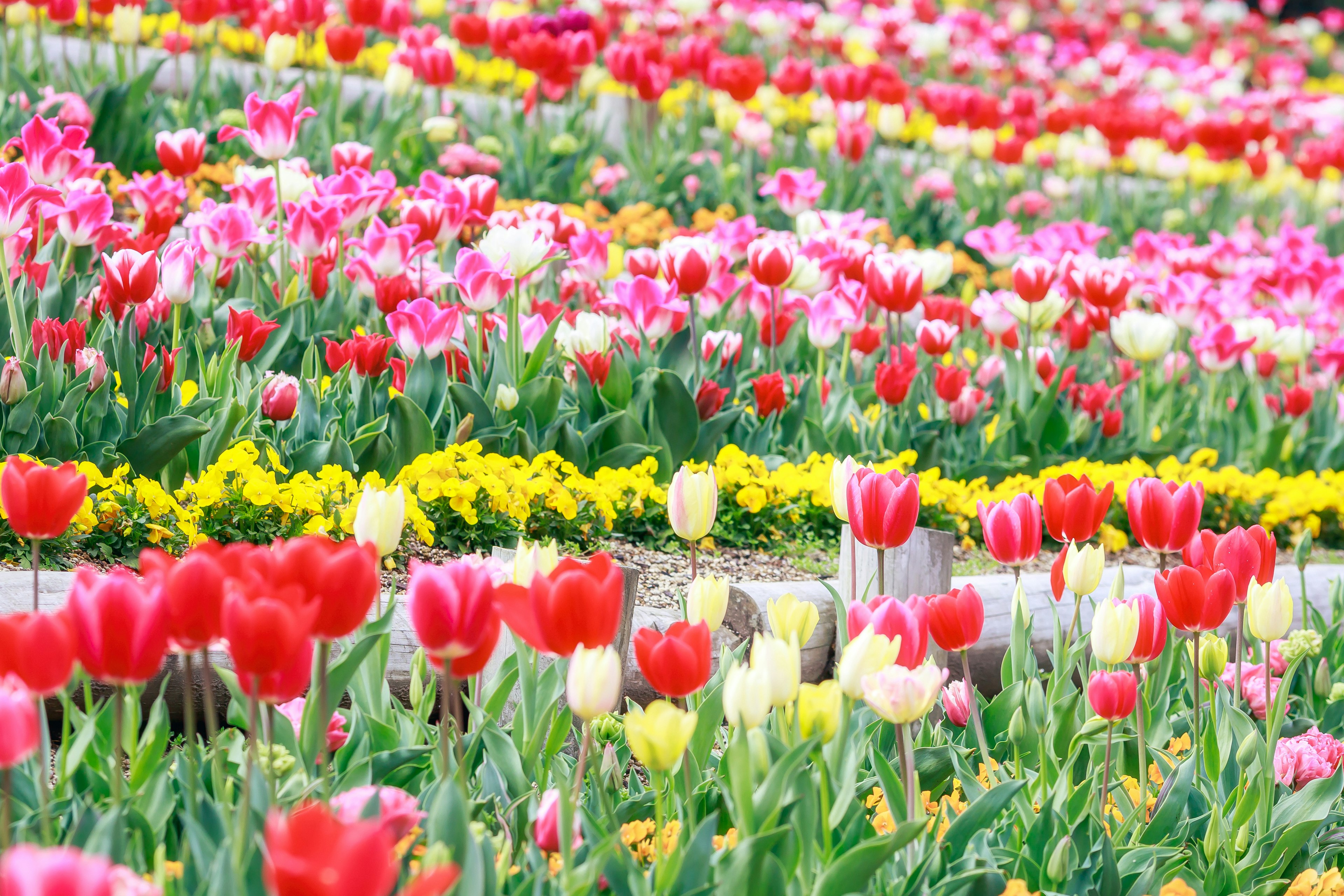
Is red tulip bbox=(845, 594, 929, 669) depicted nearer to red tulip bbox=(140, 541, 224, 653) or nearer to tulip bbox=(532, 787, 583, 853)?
tulip bbox=(532, 787, 583, 853)

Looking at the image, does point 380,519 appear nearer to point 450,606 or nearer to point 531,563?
point 531,563

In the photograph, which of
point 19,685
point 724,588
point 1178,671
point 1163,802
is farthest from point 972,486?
point 19,685

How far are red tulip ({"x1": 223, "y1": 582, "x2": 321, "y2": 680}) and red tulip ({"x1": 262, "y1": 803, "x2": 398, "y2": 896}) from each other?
269mm

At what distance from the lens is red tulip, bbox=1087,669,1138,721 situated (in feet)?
5.99

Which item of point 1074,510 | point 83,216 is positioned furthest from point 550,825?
point 83,216

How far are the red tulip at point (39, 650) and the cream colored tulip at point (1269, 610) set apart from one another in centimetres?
169

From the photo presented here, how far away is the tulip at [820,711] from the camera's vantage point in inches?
60.8

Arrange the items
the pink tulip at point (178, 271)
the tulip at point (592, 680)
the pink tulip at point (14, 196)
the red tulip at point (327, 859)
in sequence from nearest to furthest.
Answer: the red tulip at point (327, 859)
the tulip at point (592, 680)
the pink tulip at point (14, 196)
the pink tulip at point (178, 271)

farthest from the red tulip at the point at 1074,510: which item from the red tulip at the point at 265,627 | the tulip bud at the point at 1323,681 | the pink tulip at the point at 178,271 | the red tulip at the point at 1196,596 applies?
the pink tulip at the point at 178,271

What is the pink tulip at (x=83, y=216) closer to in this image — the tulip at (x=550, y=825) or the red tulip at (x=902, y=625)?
the tulip at (x=550, y=825)

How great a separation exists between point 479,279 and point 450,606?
1872 mm

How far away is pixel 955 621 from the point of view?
191cm

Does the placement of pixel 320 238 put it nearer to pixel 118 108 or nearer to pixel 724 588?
pixel 724 588

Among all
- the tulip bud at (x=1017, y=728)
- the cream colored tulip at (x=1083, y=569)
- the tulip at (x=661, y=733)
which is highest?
the tulip at (x=661, y=733)
